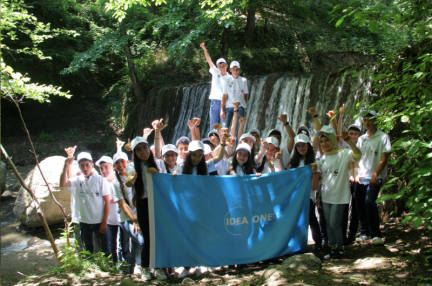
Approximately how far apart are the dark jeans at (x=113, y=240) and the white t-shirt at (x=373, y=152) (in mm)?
3466

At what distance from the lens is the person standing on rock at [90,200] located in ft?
15.1

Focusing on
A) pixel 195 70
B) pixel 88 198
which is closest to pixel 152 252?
pixel 88 198

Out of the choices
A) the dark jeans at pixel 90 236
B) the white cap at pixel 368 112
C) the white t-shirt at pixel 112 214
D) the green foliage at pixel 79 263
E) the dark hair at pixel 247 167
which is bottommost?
the green foliage at pixel 79 263

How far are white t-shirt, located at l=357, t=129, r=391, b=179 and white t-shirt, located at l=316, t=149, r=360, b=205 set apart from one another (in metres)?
0.24

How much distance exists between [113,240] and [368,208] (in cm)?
348

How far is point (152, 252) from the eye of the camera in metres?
4.12

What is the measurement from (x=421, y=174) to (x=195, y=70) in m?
14.0

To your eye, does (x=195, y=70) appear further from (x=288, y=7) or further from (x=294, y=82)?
(x=294, y=82)

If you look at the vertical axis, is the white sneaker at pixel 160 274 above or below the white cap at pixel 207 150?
below

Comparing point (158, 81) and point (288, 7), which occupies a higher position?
point (288, 7)

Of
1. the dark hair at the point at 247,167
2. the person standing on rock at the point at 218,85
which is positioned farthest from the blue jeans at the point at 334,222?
the person standing on rock at the point at 218,85

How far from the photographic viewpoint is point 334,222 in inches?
177

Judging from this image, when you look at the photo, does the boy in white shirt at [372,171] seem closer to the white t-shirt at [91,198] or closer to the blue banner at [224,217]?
the blue banner at [224,217]

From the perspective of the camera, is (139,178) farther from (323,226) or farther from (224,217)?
(323,226)
